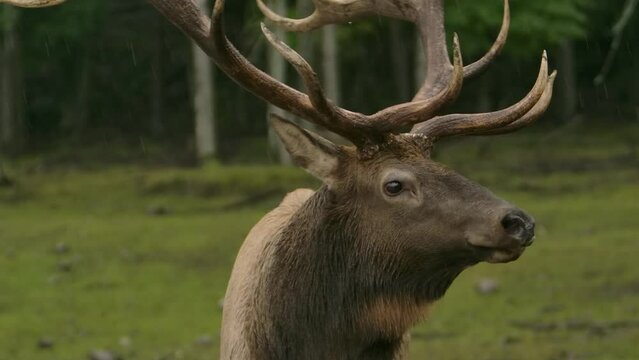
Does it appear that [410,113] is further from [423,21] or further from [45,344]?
[45,344]

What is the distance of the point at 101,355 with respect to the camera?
965 cm

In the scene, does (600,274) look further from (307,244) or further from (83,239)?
(307,244)

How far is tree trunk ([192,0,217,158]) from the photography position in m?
22.1

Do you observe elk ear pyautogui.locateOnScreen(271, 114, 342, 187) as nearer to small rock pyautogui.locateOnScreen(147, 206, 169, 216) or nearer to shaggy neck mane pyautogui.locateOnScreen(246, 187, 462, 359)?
shaggy neck mane pyautogui.locateOnScreen(246, 187, 462, 359)

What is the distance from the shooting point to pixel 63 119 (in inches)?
1361

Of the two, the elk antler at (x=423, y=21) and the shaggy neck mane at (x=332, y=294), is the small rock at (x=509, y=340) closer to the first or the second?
the elk antler at (x=423, y=21)

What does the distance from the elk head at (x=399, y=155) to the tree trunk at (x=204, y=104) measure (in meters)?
16.7

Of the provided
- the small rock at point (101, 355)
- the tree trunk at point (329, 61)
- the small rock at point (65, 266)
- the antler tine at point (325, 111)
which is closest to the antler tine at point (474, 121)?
the antler tine at point (325, 111)

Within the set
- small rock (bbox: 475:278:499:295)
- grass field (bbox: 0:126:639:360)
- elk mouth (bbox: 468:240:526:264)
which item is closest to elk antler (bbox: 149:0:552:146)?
elk mouth (bbox: 468:240:526:264)

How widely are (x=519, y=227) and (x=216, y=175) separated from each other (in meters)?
15.2

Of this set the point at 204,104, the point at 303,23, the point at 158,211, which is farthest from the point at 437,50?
the point at 204,104

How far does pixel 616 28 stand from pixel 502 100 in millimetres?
25939

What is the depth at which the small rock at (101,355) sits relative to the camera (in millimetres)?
9617

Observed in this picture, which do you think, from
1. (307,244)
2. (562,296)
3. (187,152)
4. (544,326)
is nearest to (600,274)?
(562,296)
